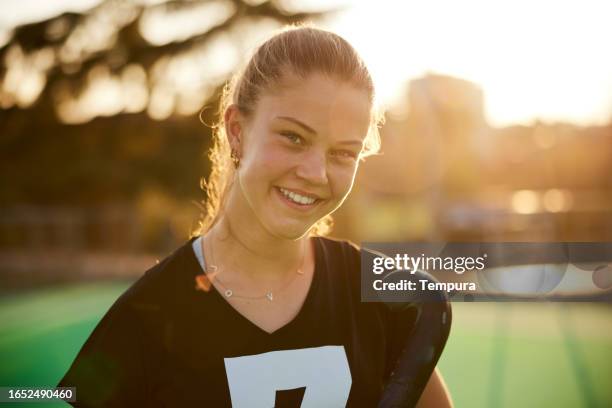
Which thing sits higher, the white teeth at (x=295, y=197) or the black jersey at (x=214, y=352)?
the white teeth at (x=295, y=197)

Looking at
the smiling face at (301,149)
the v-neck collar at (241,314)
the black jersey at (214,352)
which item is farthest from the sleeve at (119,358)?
the smiling face at (301,149)

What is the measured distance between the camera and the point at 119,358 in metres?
0.90

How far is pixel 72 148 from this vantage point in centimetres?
859

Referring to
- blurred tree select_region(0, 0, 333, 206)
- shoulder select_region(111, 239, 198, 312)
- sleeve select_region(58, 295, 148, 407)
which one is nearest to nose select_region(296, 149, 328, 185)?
shoulder select_region(111, 239, 198, 312)

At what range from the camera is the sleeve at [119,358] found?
0.90 metres

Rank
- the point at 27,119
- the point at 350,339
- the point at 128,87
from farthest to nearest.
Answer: the point at 128,87 → the point at 27,119 → the point at 350,339

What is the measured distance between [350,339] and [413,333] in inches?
5.8

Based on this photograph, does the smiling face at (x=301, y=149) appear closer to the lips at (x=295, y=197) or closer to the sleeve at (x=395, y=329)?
the lips at (x=295, y=197)

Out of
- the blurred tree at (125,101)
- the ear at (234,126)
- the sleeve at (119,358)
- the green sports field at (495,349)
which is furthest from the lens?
the blurred tree at (125,101)

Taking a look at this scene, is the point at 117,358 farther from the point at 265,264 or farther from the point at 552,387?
the point at 552,387

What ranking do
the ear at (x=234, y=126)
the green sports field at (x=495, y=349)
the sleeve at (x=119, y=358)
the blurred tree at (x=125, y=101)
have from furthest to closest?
the blurred tree at (x=125, y=101) → the green sports field at (x=495, y=349) → the ear at (x=234, y=126) → the sleeve at (x=119, y=358)

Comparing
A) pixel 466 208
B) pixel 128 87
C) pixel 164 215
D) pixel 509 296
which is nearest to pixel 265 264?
pixel 509 296

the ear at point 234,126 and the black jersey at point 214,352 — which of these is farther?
the ear at point 234,126

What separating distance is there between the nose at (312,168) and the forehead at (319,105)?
0.13 feet
